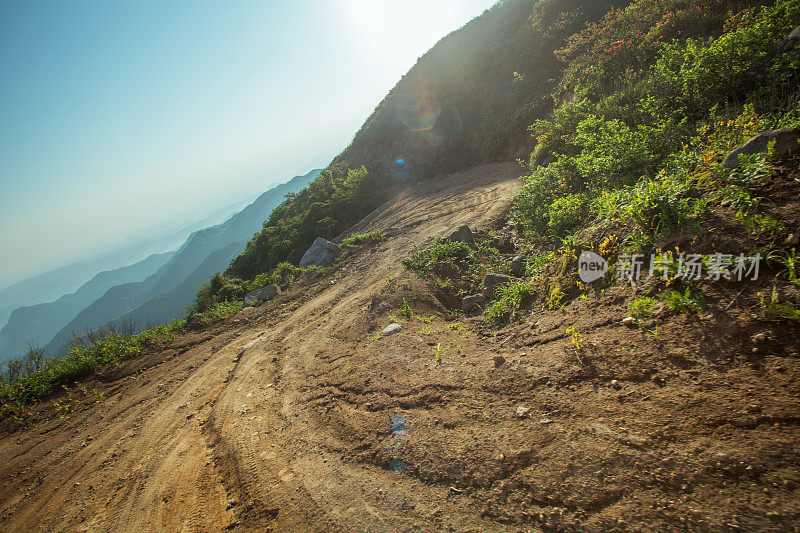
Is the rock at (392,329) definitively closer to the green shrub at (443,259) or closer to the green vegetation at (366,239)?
the green shrub at (443,259)

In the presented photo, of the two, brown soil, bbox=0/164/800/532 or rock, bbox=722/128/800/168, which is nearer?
brown soil, bbox=0/164/800/532

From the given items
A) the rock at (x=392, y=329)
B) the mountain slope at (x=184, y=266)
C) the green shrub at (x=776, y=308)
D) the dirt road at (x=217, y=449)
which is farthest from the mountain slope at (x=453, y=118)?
the mountain slope at (x=184, y=266)

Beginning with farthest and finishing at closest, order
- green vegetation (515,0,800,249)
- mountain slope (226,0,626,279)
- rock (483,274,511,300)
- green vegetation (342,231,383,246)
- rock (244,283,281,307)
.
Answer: mountain slope (226,0,626,279)
green vegetation (342,231,383,246)
rock (244,283,281,307)
rock (483,274,511,300)
green vegetation (515,0,800,249)

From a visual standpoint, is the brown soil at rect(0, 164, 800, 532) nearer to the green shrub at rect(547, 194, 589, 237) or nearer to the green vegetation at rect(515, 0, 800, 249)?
the green vegetation at rect(515, 0, 800, 249)

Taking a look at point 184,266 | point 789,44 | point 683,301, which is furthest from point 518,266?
point 184,266

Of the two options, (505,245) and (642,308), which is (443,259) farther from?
(642,308)

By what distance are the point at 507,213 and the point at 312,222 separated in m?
15.2

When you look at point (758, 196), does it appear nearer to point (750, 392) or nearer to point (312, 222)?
point (750, 392)

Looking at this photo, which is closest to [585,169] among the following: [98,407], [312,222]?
[98,407]

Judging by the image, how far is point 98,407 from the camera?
20.3 ft

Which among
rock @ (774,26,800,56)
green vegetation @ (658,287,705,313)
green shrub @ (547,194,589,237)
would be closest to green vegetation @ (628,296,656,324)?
green vegetation @ (658,287,705,313)

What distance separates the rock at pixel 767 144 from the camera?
2873mm

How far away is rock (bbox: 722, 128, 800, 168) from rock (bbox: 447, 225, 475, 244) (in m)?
4.78

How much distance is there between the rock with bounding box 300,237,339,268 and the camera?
12992mm
